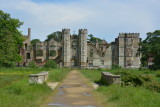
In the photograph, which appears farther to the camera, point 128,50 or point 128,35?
point 128,35

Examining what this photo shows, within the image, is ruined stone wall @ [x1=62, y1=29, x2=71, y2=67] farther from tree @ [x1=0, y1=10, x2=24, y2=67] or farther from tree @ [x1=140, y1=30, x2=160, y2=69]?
tree @ [x1=140, y1=30, x2=160, y2=69]

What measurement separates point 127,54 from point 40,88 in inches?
2504

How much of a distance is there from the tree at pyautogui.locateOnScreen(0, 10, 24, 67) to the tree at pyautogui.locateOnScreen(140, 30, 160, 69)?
86.5 ft

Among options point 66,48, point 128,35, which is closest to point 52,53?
point 66,48

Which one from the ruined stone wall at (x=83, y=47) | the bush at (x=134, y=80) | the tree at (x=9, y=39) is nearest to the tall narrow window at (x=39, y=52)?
the ruined stone wall at (x=83, y=47)

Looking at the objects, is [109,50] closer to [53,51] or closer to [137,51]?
[137,51]

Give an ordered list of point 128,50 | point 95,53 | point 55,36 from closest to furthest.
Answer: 1. point 128,50
2. point 95,53
3. point 55,36

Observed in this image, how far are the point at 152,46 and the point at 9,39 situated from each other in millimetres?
28433

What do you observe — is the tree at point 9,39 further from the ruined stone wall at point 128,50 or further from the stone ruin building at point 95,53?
the ruined stone wall at point 128,50

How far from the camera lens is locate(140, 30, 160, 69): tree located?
198 feet

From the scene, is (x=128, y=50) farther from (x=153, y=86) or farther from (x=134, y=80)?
(x=153, y=86)

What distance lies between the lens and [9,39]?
59.2 m

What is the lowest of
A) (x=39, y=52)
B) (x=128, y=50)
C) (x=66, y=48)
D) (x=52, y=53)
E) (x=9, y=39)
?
(x=52, y=53)

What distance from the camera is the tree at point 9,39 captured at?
2277 inches
